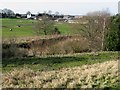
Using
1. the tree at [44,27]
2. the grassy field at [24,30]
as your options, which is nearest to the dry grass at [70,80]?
the grassy field at [24,30]

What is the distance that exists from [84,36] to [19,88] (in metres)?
29.9

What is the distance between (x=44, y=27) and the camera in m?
56.7

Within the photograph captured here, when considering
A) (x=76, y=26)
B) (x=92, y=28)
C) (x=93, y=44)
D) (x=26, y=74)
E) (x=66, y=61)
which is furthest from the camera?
(x=76, y=26)

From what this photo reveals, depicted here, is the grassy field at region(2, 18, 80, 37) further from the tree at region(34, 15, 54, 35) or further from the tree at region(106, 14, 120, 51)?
the tree at region(106, 14, 120, 51)

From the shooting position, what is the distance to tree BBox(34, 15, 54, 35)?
55.7 meters

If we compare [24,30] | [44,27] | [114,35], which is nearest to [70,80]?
[114,35]

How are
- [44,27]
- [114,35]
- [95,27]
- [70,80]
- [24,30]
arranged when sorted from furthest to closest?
[24,30] < [44,27] < [95,27] < [114,35] < [70,80]

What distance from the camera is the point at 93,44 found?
3506cm

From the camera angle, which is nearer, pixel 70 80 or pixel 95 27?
pixel 70 80

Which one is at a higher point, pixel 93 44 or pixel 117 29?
pixel 117 29

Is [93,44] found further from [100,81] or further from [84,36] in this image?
[100,81]

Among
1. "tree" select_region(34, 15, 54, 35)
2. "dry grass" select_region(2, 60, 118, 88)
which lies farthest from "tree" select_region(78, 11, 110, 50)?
"dry grass" select_region(2, 60, 118, 88)

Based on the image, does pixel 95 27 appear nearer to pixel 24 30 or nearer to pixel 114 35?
pixel 114 35

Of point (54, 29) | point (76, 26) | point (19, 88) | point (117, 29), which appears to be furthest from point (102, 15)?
point (19, 88)
